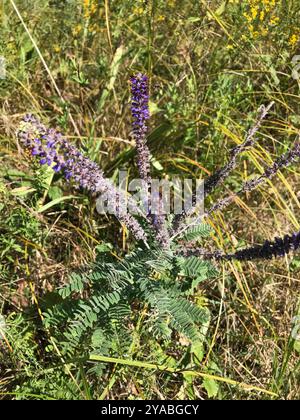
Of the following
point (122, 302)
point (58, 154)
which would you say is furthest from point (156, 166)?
point (58, 154)

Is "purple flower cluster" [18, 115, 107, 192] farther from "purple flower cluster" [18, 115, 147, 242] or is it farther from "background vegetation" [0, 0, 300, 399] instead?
"background vegetation" [0, 0, 300, 399]

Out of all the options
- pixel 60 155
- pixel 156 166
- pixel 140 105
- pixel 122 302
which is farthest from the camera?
pixel 156 166

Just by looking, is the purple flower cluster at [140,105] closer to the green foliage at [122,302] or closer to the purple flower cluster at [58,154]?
the purple flower cluster at [58,154]

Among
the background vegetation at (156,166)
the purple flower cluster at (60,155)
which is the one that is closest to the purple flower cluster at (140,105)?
the purple flower cluster at (60,155)

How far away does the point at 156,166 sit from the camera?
288cm

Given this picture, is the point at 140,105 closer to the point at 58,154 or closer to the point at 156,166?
the point at 58,154

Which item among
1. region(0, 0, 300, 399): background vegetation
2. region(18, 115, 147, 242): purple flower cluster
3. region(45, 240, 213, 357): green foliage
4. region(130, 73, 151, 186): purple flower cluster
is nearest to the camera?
region(18, 115, 147, 242): purple flower cluster

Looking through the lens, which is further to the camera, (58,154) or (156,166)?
(156,166)

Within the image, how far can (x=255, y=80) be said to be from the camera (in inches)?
123

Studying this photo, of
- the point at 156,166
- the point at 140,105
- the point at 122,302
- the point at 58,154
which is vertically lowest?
the point at 122,302

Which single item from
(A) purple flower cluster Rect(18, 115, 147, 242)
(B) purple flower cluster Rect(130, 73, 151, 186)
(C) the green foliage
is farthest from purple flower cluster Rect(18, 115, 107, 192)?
(C) the green foliage

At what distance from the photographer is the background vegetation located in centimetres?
233
